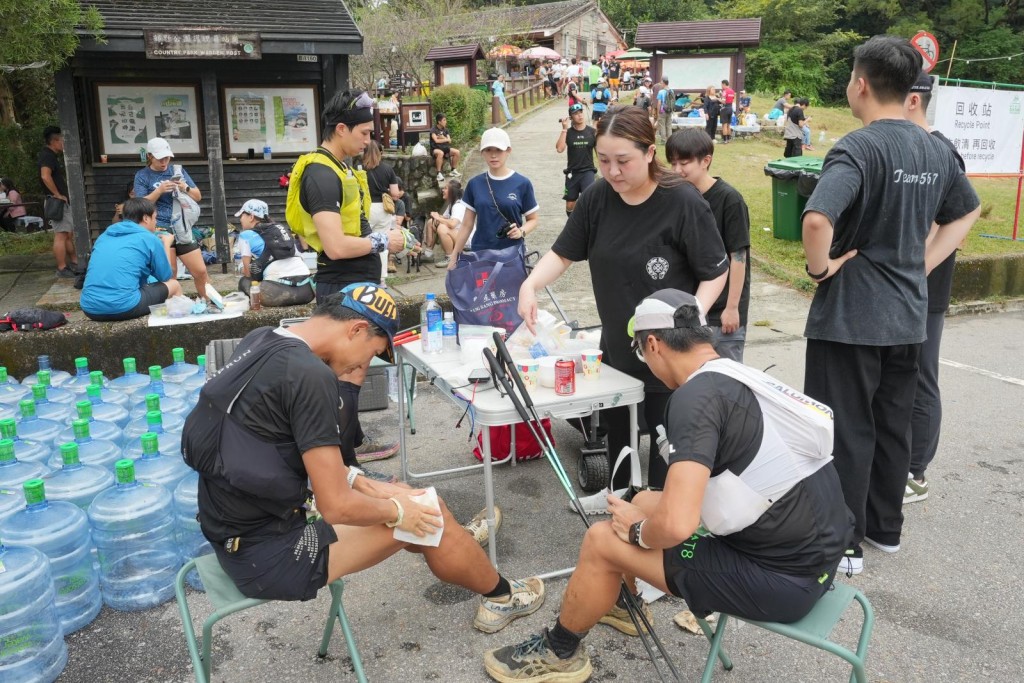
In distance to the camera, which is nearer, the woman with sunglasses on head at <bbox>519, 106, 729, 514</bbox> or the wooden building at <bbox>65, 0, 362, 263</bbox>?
the woman with sunglasses on head at <bbox>519, 106, 729, 514</bbox>

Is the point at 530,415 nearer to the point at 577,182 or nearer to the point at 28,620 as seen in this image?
the point at 28,620

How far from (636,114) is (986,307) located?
22.1ft

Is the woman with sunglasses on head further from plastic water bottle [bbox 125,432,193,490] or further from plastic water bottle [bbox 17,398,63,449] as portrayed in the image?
plastic water bottle [bbox 17,398,63,449]

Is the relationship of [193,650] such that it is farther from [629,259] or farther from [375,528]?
[629,259]

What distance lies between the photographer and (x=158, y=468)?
12.4ft

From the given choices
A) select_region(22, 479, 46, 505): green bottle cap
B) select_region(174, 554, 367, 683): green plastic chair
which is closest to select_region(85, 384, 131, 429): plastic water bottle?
select_region(22, 479, 46, 505): green bottle cap

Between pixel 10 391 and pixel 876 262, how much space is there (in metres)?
5.09

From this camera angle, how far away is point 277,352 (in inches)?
97.0

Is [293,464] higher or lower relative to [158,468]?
higher

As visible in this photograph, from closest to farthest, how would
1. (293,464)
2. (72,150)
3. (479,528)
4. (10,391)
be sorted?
1. (293,464)
2. (479,528)
3. (10,391)
4. (72,150)

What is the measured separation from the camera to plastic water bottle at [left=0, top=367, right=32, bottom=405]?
16.6ft

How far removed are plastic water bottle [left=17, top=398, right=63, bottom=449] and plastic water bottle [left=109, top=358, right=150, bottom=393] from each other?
0.71m

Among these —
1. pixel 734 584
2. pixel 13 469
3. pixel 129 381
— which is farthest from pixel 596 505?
pixel 129 381

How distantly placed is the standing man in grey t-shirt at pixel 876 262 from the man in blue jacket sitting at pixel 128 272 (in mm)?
5005
